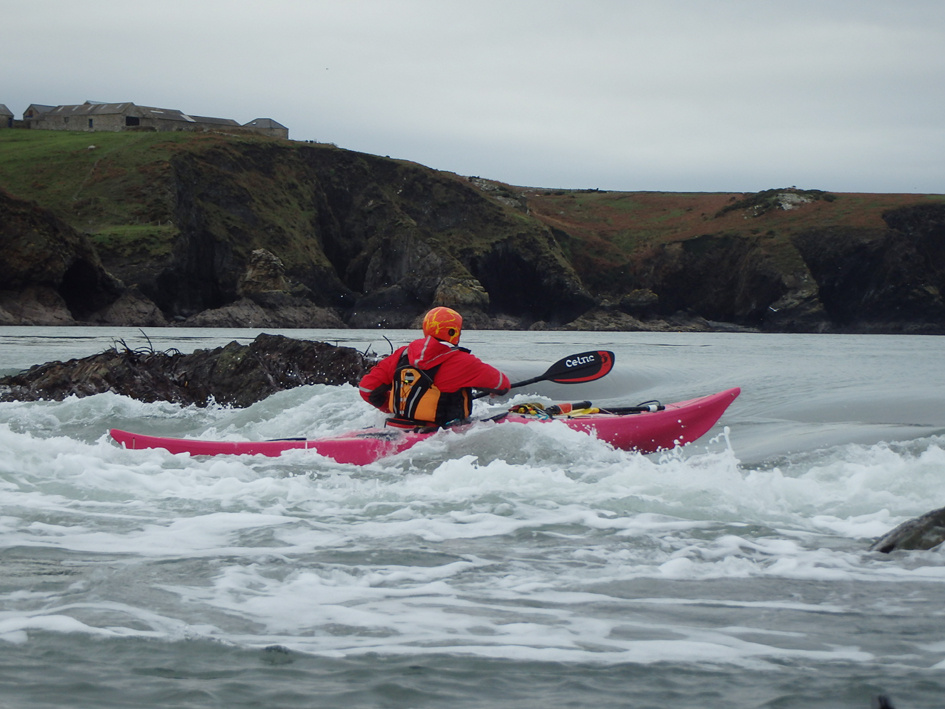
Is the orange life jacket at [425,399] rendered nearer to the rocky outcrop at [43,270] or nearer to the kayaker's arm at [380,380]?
the kayaker's arm at [380,380]

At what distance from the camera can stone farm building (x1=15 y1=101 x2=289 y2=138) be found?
263 feet

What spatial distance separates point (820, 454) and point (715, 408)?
1.48m

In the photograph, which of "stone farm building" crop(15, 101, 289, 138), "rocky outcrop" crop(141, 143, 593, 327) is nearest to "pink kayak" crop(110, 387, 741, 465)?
"rocky outcrop" crop(141, 143, 593, 327)

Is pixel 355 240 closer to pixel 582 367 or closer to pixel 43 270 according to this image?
pixel 43 270

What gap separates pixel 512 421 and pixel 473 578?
3.78 meters

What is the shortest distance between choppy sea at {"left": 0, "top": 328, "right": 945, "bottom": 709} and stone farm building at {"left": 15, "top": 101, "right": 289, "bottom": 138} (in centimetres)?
7775

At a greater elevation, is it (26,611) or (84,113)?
(84,113)

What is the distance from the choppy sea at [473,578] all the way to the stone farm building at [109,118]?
77754 millimetres

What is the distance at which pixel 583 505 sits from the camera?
588 cm

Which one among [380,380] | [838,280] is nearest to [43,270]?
[380,380]

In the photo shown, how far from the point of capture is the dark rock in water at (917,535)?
4.59m

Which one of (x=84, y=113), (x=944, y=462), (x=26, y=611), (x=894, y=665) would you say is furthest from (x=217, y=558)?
(x=84, y=113)

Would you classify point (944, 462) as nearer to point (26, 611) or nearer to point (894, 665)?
point (894, 665)

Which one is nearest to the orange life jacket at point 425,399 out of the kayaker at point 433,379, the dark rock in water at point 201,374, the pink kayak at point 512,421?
the kayaker at point 433,379
